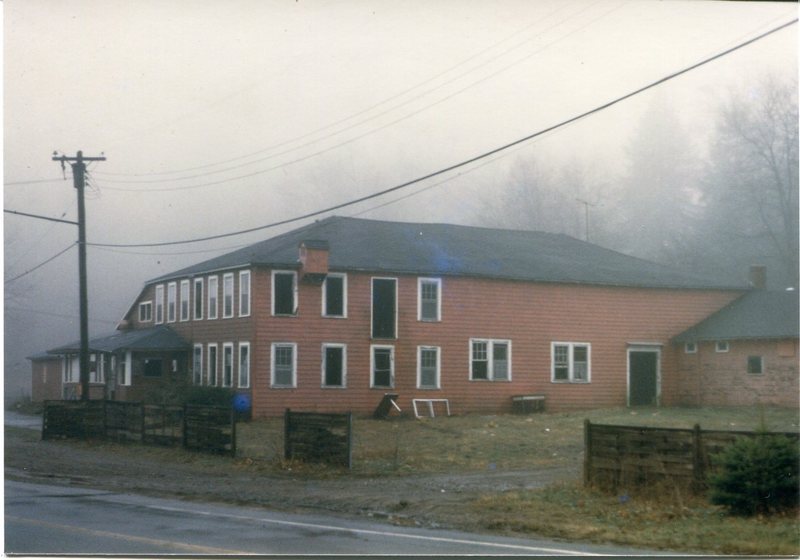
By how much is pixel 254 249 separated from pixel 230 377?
5070mm

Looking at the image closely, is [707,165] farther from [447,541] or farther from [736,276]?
[447,541]

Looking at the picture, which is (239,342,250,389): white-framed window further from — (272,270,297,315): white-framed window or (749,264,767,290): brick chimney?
(749,264,767,290): brick chimney

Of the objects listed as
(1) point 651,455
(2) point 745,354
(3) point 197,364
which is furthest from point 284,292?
(1) point 651,455

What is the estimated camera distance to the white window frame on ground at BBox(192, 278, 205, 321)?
4062cm

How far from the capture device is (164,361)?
41.2 meters

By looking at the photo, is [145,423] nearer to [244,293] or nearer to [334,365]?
[244,293]

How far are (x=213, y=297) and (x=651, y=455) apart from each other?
26.0m

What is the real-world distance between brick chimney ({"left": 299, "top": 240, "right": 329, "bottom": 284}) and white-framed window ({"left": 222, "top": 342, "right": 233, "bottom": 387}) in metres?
3.94

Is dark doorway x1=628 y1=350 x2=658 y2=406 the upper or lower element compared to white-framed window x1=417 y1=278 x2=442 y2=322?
lower

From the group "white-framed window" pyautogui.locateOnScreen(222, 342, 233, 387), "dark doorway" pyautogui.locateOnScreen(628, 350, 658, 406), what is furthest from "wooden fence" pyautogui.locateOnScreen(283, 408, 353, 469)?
"dark doorway" pyautogui.locateOnScreen(628, 350, 658, 406)

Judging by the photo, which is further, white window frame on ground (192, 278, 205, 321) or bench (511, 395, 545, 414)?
bench (511, 395, 545, 414)

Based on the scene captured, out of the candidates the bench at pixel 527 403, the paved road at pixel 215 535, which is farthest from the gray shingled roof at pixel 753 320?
the paved road at pixel 215 535

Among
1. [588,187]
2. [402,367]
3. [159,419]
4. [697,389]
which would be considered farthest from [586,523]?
[588,187]

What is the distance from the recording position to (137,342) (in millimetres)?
40531
